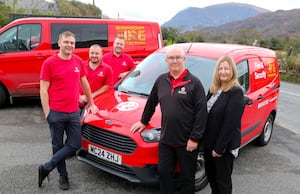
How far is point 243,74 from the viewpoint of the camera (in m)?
4.57

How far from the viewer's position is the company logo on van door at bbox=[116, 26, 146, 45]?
802cm

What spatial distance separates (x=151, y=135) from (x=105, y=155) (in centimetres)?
57

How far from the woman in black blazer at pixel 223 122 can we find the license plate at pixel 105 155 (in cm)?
93

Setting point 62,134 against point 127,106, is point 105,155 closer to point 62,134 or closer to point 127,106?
point 62,134

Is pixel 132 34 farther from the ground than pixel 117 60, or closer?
farther from the ground

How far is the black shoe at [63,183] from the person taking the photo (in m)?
3.61

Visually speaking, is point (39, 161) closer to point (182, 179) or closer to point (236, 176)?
point (182, 179)

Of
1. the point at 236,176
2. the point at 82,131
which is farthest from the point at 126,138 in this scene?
the point at 236,176

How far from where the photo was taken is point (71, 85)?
11.2ft

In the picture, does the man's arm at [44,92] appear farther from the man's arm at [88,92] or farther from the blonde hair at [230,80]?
the blonde hair at [230,80]

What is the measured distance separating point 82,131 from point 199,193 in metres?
1.54

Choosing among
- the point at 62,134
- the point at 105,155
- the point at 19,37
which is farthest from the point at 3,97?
the point at 105,155

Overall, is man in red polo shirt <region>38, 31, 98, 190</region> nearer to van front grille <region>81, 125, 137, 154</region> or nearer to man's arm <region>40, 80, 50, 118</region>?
man's arm <region>40, 80, 50, 118</region>

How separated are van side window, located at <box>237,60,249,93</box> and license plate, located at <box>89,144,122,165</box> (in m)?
2.12
